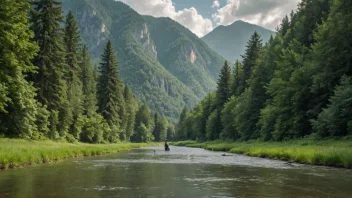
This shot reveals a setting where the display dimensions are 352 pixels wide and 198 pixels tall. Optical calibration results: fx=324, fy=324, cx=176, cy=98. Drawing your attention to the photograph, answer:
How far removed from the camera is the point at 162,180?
15.7 m

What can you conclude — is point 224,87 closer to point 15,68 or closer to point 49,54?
point 49,54

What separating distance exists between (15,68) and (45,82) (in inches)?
477

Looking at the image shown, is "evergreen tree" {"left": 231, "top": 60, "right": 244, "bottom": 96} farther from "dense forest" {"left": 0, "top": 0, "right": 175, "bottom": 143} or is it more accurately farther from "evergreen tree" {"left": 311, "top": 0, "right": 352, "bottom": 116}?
"evergreen tree" {"left": 311, "top": 0, "right": 352, "bottom": 116}

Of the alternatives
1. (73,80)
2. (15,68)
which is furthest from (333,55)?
(73,80)

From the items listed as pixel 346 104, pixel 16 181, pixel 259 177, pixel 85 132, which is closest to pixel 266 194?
pixel 259 177

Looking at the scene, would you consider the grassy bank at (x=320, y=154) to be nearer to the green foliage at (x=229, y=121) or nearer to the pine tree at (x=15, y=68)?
the pine tree at (x=15, y=68)

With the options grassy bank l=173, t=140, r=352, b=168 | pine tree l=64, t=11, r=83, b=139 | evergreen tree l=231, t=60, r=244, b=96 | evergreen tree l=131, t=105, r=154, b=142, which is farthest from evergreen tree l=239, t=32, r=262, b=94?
evergreen tree l=131, t=105, r=154, b=142

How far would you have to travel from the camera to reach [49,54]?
42.2 meters

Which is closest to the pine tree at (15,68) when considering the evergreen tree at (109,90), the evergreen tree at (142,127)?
the evergreen tree at (109,90)

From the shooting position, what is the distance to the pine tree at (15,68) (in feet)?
94.1

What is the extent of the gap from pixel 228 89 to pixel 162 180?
2803 inches

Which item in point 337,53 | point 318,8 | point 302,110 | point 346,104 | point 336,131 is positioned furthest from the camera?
point 318,8

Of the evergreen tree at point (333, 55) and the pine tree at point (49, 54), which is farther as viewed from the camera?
the pine tree at point (49, 54)

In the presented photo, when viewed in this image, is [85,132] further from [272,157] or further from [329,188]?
[329,188]
